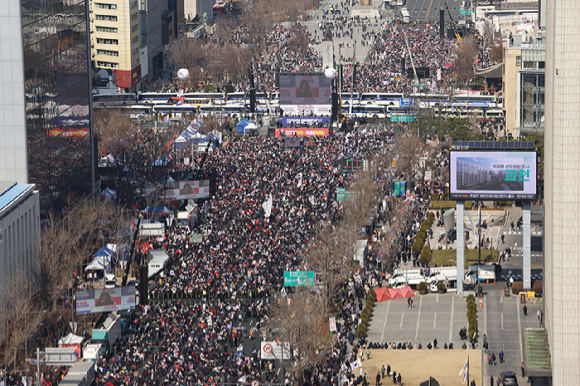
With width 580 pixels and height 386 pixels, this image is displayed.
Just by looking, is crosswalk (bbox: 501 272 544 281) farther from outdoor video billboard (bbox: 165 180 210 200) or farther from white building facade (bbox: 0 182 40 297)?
white building facade (bbox: 0 182 40 297)

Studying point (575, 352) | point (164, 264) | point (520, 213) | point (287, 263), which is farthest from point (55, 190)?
point (575, 352)

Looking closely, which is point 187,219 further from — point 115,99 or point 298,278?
point 115,99

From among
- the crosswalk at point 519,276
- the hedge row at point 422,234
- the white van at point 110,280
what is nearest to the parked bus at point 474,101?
the hedge row at point 422,234

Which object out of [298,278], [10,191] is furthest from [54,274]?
[298,278]

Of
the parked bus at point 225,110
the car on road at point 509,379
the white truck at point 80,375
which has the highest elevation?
the parked bus at point 225,110

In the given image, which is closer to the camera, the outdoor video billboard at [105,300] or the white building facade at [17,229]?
the outdoor video billboard at [105,300]

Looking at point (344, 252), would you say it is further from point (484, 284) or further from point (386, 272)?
point (484, 284)

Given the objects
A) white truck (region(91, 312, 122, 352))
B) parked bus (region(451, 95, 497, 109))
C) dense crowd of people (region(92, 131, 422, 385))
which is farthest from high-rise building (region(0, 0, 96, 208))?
parked bus (region(451, 95, 497, 109))

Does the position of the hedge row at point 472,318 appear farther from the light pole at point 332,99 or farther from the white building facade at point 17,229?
the light pole at point 332,99
